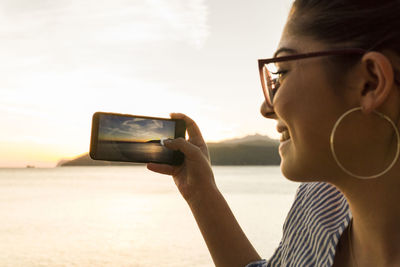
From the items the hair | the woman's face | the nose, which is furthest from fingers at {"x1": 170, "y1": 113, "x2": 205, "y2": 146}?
the hair

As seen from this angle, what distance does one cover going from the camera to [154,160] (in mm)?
2279

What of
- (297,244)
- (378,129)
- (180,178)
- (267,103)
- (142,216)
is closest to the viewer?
(378,129)

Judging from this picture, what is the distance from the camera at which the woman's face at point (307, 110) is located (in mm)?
1352

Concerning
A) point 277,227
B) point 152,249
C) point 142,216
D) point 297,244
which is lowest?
point 142,216

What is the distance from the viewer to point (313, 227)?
67.6 inches

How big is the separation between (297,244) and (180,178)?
0.65m

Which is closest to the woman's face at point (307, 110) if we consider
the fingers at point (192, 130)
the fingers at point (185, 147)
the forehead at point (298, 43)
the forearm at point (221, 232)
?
the forehead at point (298, 43)

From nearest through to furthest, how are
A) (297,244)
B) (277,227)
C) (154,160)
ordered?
(297,244) → (154,160) → (277,227)

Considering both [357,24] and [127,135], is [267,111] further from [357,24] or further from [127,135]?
[127,135]

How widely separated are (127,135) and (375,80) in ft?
4.77

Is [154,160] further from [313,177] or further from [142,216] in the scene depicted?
[142,216]

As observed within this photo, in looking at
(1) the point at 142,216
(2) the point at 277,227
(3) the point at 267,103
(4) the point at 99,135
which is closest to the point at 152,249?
(2) the point at 277,227

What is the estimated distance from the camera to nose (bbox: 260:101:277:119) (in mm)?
1564

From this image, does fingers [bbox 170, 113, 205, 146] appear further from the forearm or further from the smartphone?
the forearm
